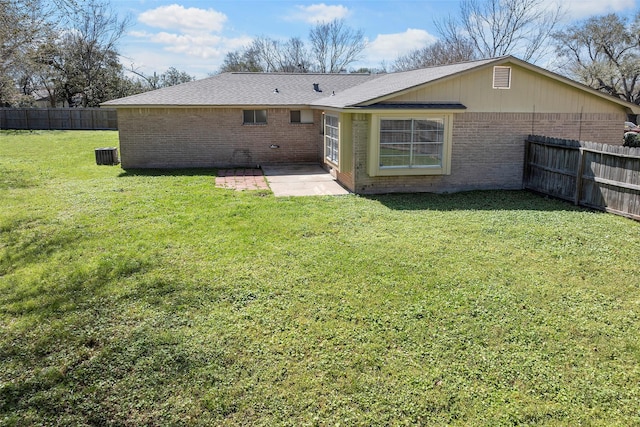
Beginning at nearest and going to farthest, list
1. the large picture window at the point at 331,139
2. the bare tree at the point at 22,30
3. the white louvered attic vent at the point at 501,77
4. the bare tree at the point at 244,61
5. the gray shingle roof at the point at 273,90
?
the bare tree at the point at 22,30, the white louvered attic vent at the point at 501,77, the large picture window at the point at 331,139, the gray shingle roof at the point at 273,90, the bare tree at the point at 244,61

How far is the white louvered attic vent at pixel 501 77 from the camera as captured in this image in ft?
39.0

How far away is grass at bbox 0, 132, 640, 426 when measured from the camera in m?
3.90

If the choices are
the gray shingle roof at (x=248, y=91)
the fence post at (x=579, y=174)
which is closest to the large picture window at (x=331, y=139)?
the gray shingle roof at (x=248, y=91)

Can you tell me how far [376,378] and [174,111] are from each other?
45.9ft

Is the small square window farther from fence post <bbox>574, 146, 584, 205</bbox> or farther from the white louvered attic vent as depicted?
fence post <bbox>574, 146, 584, 205</bbox>

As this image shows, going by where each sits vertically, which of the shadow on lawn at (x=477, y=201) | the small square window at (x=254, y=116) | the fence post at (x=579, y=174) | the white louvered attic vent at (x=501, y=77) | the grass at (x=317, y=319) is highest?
the white louvered attic vent at (x=501, y=77)

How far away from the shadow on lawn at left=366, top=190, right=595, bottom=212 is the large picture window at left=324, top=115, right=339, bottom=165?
2.27m

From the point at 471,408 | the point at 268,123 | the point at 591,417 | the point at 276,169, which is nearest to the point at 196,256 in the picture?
the point at 471,408

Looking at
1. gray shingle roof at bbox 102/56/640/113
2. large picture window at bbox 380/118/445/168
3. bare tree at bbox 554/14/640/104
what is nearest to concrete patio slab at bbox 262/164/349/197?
large picture window at bbox 380/118/445/168

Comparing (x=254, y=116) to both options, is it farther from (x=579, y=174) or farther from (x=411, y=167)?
(x=579, y=174)

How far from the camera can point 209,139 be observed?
54.6 feet

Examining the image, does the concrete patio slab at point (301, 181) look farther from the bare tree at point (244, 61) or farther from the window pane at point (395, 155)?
the bare tree at point (244, 61)

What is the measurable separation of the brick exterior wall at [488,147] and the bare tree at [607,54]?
3535cm

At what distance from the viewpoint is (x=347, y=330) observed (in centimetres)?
501
